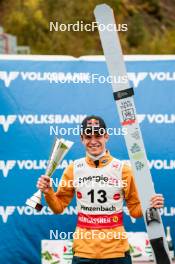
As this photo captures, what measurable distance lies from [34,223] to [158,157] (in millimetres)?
1240

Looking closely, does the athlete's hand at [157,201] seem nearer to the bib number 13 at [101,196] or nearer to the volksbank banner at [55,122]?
the bib number 13 at [101,196]

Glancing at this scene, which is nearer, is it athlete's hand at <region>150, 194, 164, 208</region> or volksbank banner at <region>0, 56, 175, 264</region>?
athlete's hand at <region>150, 194, 164, 208</region>

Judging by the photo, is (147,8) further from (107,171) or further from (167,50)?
(107,171)

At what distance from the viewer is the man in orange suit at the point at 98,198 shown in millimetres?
4191

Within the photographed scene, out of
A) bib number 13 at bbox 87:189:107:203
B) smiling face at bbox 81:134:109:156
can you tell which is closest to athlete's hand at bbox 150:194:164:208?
bib number 13 at bbox 87:189:107:203

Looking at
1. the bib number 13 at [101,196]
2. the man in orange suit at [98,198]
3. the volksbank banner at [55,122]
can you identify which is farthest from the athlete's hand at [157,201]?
the volksbank banner at [55,122]

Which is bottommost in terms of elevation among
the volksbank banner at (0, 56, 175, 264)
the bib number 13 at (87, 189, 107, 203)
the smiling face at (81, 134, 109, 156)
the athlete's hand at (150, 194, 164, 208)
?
the athlete's hand at (150, 194, 164, 208)

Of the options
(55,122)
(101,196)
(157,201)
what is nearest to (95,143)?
(101,196)

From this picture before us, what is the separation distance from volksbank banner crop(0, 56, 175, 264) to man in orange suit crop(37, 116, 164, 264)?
182 cm

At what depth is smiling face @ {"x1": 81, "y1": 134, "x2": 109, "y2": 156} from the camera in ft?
13.9

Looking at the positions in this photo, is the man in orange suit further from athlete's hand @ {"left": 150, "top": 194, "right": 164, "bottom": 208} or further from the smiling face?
athlete's hand @ {"left": 150, "top": 194, "right": 164, "bottom": 208}

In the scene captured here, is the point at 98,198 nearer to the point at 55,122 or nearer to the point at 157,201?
the point at 157,201

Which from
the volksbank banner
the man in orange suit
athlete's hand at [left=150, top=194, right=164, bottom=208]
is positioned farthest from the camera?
the volksbank banner

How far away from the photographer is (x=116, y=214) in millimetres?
4273
